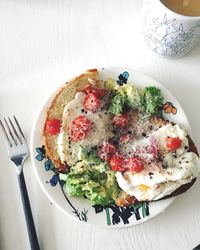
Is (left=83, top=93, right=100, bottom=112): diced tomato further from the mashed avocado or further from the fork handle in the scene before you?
the fork handle

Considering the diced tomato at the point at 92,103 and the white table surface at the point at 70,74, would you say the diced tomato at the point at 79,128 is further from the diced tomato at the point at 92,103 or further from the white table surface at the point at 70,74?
the white table surface at the point at 70,74

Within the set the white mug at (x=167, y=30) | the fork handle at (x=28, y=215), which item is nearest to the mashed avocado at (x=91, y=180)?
the fork handle at (x=28, y=215)

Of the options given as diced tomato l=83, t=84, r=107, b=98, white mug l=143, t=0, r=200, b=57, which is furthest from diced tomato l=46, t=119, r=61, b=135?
white mug l=143, t=0, r=200, b=57

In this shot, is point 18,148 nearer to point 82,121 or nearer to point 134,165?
point 82,121

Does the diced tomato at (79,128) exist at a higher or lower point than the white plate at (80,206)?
higher

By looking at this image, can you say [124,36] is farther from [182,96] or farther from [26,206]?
[26,206]

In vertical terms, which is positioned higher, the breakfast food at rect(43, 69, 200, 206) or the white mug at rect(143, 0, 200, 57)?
the white mug at rect(143, 0, 200, 57)

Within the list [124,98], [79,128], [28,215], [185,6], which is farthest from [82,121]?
[185,6]
